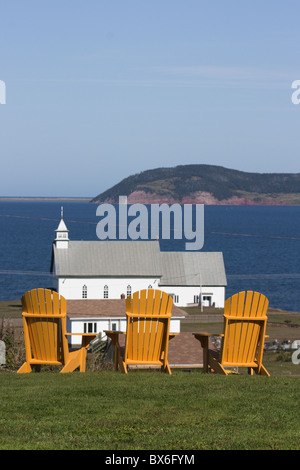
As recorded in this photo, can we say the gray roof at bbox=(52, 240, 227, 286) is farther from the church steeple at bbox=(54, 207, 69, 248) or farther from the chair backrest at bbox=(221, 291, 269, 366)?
the chair backrest at bbox=(221, 291, 269, 366)

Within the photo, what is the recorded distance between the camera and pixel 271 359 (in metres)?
31.6

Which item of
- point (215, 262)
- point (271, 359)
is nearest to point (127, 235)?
point (215, 262)

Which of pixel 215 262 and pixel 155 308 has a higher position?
pixel 155 308

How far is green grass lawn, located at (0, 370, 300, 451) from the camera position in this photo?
596cm

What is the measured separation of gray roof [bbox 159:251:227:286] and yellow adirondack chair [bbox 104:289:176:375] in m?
47.0

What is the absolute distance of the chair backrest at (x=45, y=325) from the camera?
388 inches

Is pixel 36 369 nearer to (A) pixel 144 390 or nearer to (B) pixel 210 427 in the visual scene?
(A) pixel 144 390

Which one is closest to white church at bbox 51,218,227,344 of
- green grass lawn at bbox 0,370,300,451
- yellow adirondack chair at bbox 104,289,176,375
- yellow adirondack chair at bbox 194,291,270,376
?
yellow adirondack chair at bbox 194,291,270,376

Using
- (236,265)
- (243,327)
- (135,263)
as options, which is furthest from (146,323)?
(236,265)

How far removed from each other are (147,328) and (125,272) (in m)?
45.2

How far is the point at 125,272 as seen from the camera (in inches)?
2169

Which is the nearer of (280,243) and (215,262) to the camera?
(215,262)

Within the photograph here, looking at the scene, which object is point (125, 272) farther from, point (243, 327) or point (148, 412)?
point (148, 412)
